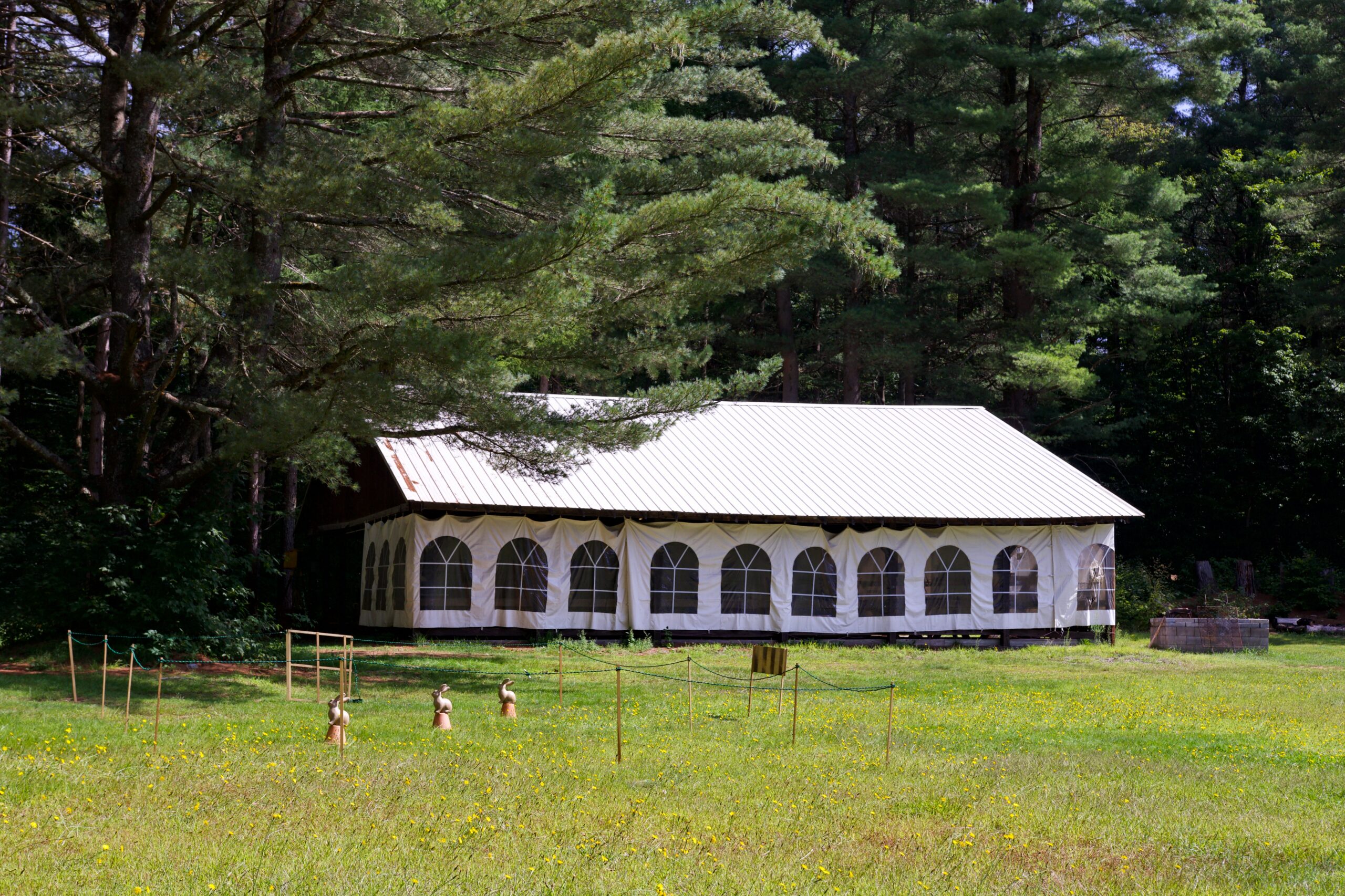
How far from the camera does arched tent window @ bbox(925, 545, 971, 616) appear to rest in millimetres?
23328

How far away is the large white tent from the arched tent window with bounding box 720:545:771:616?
27 millimetres

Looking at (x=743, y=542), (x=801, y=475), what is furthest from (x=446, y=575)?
(x=801, y=475)

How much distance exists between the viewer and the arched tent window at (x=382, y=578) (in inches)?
869

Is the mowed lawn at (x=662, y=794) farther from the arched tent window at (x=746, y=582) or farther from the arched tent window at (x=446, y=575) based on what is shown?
the arched tent window at (x=746, y=582)

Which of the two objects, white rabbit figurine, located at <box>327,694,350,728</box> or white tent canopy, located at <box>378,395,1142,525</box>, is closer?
white rabbit figurine, located at <box>327,694,350,728</box>

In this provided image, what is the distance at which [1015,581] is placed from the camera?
78.0ft

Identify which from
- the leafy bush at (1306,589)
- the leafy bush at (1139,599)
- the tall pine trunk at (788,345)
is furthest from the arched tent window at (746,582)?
the leafy bush at (1306,589)

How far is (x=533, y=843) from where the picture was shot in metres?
7.22

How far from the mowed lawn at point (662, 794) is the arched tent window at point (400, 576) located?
5140 mm

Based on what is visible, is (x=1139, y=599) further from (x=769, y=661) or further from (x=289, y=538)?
(x=769, y=661)

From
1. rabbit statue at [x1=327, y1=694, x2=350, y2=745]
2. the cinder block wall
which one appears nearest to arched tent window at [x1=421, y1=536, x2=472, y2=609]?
rabbit statue at [x1=327, y1=694, x2=350, y2=745]

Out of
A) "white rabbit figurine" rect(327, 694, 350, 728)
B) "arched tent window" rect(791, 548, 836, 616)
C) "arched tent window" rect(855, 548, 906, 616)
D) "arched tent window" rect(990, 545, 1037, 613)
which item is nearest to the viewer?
"white rabbit figurine" rect(327, 694, 350, 728)

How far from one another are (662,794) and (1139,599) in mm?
23235

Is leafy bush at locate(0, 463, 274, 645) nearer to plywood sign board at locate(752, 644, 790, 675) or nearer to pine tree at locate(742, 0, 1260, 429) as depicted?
plywood sign board at locate(752, 644, 790, 675)
